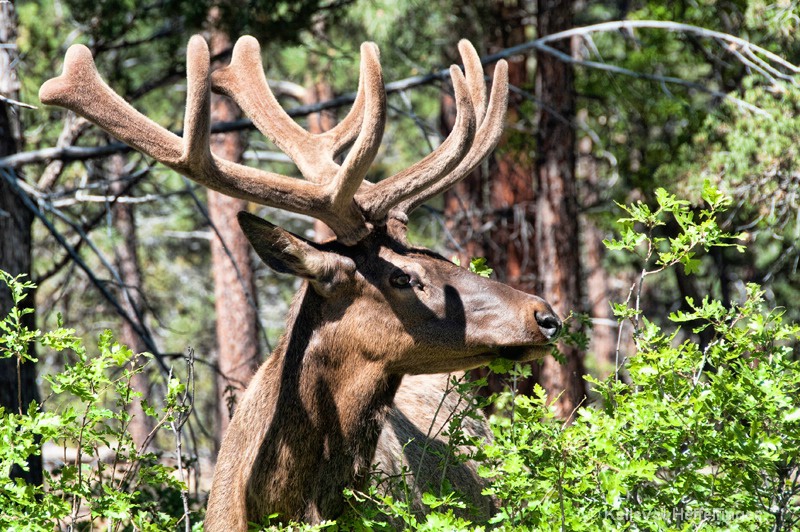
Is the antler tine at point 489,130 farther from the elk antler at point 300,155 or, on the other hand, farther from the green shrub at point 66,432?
the green shrub at point 66,432

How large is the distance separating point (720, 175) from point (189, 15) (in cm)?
571

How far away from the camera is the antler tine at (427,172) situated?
479 cm

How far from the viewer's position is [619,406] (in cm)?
404

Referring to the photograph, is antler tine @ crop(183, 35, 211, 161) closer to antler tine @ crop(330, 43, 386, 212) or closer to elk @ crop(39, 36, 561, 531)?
elk @ crop(39, 36, 561, 531)

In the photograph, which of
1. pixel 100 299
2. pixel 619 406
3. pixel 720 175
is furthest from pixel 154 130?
pixel 100 299

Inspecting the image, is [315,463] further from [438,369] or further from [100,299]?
[100,299]

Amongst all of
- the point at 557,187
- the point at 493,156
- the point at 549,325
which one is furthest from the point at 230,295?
the point at 549,325

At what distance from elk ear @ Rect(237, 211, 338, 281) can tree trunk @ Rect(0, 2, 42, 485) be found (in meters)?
3.13

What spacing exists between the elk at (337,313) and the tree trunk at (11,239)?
2.76 m

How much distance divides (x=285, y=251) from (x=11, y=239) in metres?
3.54

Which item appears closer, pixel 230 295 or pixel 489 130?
pixel 489 130

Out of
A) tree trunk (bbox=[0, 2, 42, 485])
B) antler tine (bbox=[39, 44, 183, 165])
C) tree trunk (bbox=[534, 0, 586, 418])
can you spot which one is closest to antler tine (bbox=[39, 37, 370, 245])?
antler tine (bbox=[39, 44, 183, 165])

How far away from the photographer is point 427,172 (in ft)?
16.0

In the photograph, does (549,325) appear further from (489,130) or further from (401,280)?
(489,130)
